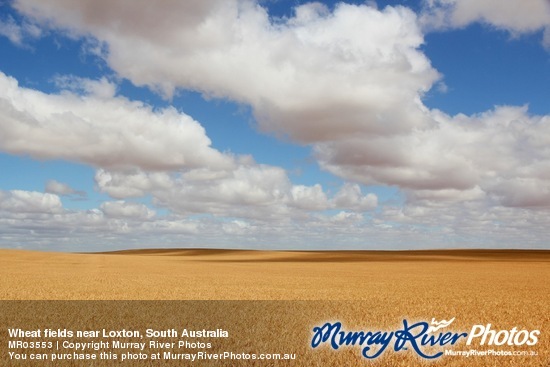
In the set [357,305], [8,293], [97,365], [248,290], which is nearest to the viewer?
[97,365]

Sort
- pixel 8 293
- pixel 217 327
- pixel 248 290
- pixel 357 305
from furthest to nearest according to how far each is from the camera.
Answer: pixel 248 290 → pixel 8 293 → pixel 357 305 → pixel 217 327

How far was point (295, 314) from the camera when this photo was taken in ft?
69.1

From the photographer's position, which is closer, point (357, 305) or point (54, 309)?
point (54, 309)

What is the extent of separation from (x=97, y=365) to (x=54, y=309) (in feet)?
31.6

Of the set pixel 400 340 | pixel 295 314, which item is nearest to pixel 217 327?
pixel 295 314

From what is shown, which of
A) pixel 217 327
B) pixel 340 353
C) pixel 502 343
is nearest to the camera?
pixel 340 353

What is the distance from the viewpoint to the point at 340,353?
14812 millimetres

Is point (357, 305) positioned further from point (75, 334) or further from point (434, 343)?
point (75, 334)

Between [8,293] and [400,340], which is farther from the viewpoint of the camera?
[8,293]

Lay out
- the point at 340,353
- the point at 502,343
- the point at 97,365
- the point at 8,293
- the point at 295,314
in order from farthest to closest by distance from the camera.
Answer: the point at 8,293, the point at 295,314, the point at 502,343, the point at 340,353, the point at 97,365

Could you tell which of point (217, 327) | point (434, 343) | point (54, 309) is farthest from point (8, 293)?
point (434, 343)

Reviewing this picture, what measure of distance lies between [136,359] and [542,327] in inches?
587

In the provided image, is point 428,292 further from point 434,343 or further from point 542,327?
point 434,343

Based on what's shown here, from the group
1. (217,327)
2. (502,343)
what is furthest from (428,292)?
(217,327)
